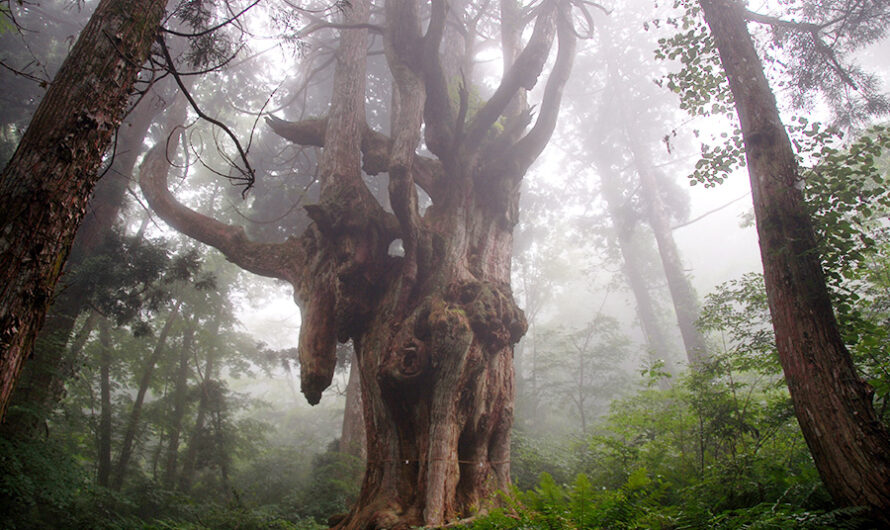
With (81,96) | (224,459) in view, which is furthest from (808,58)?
(224,459)

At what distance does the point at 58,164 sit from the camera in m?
2.23

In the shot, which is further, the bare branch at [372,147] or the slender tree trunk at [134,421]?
the slender tree trunk at [134,421]

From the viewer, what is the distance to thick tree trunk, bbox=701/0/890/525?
2.53m

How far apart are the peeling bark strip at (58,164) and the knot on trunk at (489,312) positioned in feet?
11.6

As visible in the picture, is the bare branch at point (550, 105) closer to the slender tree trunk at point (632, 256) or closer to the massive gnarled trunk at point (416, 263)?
the massive gnarled trunk at point (416, 263)

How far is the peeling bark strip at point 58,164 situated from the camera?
198cm

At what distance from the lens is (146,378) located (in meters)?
11.1

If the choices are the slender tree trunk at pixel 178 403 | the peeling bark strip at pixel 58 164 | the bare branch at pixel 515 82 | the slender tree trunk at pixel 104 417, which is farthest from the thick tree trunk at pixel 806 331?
the slender tree trunk at pixel 178 403

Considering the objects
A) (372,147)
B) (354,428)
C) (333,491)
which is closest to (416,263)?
(372,147)

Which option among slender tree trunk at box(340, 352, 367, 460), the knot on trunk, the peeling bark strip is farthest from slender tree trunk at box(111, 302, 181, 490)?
the peeling bark strip

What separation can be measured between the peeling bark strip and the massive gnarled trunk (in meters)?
2.45

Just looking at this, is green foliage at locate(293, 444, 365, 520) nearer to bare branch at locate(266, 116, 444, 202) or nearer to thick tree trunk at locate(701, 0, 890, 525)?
bare branch at locate(266, 116, 444, 202)

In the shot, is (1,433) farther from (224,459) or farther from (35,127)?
(224,459)

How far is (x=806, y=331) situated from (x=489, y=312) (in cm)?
280
